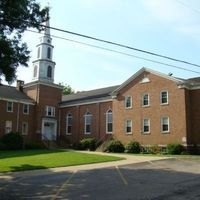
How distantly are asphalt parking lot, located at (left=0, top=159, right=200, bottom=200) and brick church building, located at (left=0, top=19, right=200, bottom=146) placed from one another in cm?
1624

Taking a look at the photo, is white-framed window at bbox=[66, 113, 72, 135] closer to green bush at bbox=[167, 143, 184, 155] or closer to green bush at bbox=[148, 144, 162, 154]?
green bush at bbox=[148, 144, 162, 154]

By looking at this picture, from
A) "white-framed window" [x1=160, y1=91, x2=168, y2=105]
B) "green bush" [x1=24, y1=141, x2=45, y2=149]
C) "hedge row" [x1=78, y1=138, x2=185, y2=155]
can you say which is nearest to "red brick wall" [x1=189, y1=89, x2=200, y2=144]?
"hedge row" [x1=78, y1=138, x2=185, y2=155]

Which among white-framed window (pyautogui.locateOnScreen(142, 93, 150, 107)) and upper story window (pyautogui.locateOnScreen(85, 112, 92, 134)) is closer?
white-framed window (pyautogui.locateOnScreen(142, 93, 150, 107))

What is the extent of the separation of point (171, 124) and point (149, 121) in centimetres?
316

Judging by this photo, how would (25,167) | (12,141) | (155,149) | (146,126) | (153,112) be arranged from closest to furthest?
(25,167) < (155,149) < (153,112) < (146,126) < (12,141)

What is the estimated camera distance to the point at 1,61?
61.2 ft

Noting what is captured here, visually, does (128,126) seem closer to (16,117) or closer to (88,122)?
(88,122)

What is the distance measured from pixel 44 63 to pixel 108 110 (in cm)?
1402

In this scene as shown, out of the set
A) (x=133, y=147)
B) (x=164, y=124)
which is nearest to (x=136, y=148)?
(x=133, y=147)

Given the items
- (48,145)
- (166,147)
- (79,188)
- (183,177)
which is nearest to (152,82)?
(166,147)

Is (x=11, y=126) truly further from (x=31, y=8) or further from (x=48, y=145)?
(x=31, y=8)

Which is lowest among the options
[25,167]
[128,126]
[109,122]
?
[25,167]

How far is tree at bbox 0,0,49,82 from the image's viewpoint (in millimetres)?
18250

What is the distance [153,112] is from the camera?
136 feet
